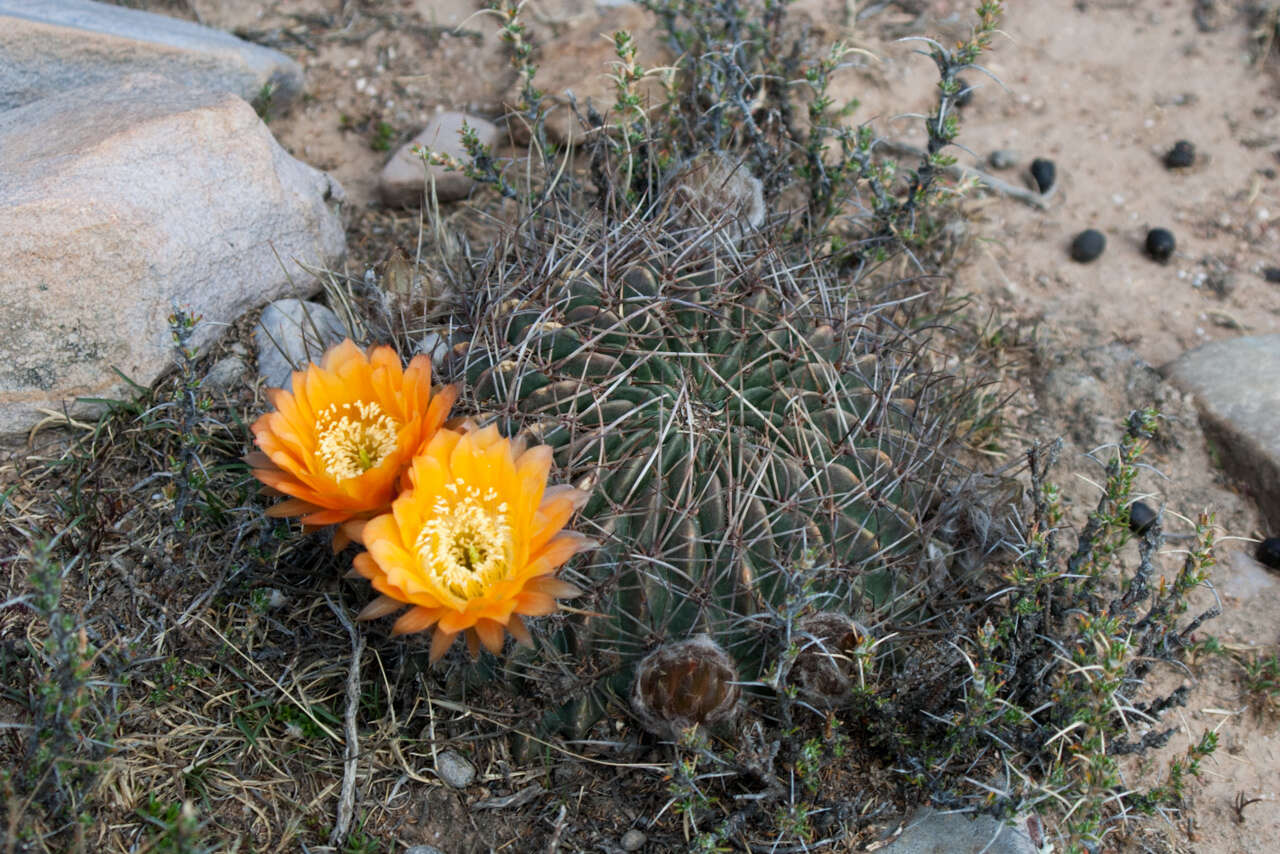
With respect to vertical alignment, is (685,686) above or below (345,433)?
below

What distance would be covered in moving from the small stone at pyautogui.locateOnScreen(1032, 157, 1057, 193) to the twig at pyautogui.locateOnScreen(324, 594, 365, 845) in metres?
4.12

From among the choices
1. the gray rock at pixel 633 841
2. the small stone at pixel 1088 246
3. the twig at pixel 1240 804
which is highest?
the small stone at pixel 1088 246

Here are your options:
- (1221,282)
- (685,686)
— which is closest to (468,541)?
(685,686)

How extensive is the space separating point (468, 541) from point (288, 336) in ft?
5.49

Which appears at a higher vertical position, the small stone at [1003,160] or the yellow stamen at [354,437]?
the yellow stamen at [354,437]

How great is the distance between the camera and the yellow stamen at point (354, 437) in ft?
9.47

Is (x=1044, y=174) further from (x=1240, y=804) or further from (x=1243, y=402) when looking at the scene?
(x=1240, y=804)

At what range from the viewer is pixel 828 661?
10.1 feet

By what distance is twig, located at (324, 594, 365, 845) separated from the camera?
302cm

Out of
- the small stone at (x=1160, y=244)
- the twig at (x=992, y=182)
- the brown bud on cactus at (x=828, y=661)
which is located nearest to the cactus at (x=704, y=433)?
the brown bud on cactus at (x=828, y=661)

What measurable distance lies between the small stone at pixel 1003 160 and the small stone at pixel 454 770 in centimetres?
410

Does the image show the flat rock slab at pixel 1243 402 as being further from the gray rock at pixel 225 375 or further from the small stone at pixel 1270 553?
the gray rock at pixel 225 375

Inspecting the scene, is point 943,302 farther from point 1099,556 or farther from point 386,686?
point 386,686

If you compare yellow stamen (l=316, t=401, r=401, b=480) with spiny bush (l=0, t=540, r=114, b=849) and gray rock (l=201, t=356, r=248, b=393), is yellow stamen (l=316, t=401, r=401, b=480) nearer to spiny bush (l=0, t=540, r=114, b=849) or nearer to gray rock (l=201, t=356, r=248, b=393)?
spiny bush (l=0, t=540, r=114, b=849)
